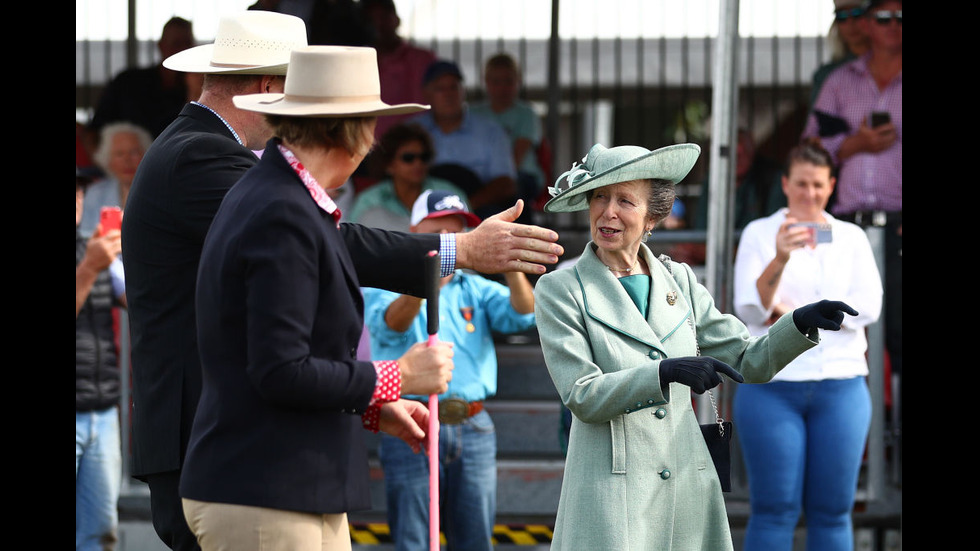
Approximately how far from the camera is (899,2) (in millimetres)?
7141

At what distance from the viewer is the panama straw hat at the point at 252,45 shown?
3.62 metres

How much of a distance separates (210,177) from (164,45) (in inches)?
195

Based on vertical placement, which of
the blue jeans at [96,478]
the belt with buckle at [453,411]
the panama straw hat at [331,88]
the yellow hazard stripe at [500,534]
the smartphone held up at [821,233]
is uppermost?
the panama straw hat at [331,88]

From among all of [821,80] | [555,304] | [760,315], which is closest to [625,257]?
[555,304]

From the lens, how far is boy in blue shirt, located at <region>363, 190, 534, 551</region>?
5473 mm

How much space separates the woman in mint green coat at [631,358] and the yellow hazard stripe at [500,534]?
273 centimetres

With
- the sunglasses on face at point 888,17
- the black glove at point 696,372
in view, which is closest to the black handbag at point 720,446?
the black glove at point 696,372

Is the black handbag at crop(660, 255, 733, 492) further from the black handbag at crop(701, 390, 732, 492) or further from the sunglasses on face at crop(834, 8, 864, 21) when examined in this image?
the sunglasses on face at crop(834, 8, 864, 21)

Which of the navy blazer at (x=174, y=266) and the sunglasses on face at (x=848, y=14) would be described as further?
the sunglasses on face at (x=848, y=14)

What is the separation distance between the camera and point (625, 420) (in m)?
3.58

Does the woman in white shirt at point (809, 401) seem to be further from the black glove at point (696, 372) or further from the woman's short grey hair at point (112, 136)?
the woman's short grey hair at point (112, 136)

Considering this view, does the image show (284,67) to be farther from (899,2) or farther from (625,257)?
(899,2)

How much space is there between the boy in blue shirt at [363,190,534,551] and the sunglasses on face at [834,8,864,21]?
3071 millimetres

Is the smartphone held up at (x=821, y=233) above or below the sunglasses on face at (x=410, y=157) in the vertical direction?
below
